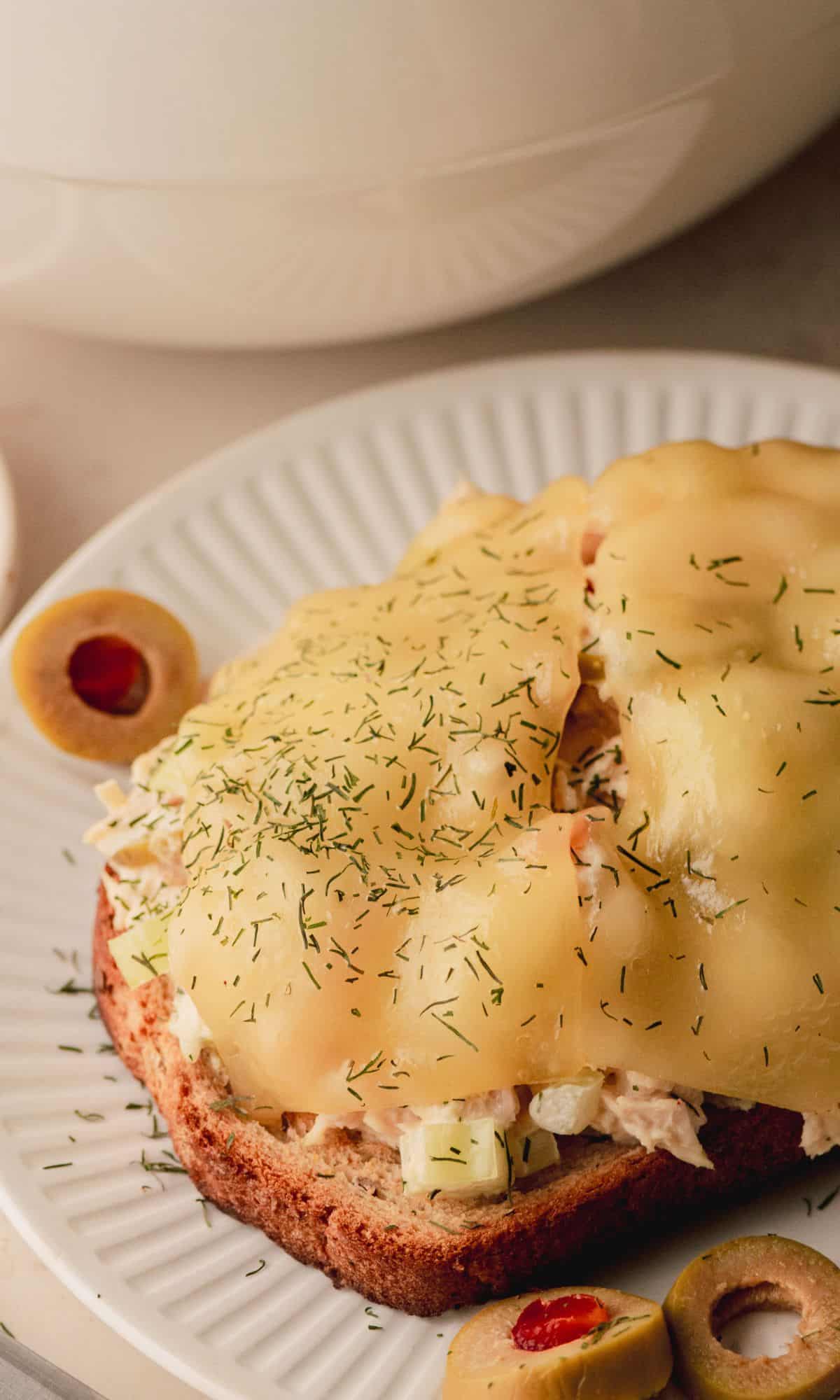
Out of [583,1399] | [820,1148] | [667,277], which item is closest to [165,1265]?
[583,1399]

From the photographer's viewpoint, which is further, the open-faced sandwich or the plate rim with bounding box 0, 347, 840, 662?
the plate rim with bounding box 0, 347, 840, 662

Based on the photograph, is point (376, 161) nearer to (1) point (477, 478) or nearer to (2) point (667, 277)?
(1) point (477, 478)

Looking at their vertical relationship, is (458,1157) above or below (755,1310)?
above

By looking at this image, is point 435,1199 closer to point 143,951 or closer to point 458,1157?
point 458,1157

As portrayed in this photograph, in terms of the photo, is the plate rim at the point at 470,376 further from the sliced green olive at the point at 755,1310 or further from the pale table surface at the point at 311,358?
the sliced green olive at the point at 755,1310

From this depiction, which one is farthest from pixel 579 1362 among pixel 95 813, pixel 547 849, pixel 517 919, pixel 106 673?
pixel 106 673

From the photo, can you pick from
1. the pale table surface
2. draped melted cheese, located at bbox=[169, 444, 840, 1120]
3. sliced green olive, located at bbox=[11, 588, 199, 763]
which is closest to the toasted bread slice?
draped melted cheese, located at bbox=[169, 444, 840, 1120]

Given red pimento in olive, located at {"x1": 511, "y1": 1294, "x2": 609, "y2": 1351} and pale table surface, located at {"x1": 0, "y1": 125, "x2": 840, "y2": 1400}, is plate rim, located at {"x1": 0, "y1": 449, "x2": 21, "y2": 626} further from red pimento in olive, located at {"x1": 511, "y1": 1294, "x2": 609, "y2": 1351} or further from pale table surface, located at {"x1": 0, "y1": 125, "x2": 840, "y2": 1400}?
red pimento in olive, located at {"x1": 511, "y1": 1294, "x2": 609, "y2": 1351}
